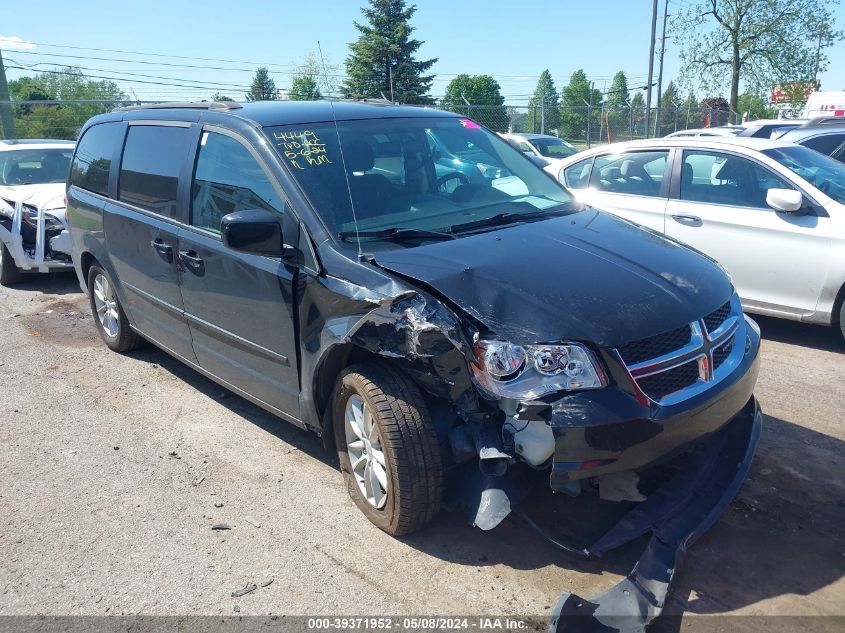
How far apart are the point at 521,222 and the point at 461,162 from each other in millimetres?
704

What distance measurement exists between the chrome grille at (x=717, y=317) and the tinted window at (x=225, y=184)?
2.11 m

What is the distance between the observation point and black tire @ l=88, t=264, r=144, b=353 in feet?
18.7

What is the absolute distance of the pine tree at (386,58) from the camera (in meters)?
25.0

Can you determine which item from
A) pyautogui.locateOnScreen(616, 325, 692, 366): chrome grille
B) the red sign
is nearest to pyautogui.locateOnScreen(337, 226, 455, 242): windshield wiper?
pyautogui.locateOnScreen(616, 325, 692, 366): chrome grille

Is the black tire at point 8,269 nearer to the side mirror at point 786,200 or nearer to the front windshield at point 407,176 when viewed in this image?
the front windshield at point 407,176

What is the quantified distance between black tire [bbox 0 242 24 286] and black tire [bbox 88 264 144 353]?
124 inches

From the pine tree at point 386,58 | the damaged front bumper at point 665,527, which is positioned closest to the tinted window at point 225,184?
the damaged front bumper at point 665,527

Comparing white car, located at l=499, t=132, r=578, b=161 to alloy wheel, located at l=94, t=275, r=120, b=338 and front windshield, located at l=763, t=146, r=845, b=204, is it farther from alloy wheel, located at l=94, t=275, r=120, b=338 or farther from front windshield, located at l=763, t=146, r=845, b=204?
alloy wheel, located at l=94, t=275, r=120, b=338

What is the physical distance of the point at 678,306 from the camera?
3.06 meters

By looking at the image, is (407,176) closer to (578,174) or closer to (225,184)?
(225,184)

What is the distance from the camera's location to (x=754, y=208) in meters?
5.95

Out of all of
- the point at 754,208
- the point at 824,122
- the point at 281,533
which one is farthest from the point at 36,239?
the point at 824,122

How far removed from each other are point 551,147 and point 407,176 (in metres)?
15.7

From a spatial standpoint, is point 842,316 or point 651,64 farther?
point 651,64
